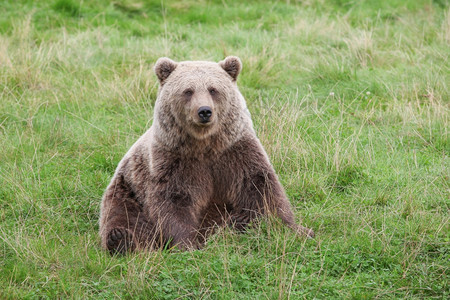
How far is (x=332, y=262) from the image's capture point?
4.39m

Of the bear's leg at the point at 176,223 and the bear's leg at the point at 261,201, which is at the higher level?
the bear's leg at the point at 261,201

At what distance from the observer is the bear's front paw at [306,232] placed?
15.7 feet

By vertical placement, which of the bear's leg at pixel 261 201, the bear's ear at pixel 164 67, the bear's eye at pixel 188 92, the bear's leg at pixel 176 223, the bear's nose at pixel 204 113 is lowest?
the bear's leg at pixel 176 223

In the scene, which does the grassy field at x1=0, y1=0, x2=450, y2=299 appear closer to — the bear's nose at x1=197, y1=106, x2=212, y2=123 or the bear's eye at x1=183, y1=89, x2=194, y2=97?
the bear's nose at x1=197, y1=106, x2=212, y2=123

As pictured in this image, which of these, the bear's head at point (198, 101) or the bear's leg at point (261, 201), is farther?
the bear's leg at point (261, 201)

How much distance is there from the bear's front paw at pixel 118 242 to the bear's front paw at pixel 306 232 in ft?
4.67

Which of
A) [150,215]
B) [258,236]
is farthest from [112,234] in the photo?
[258,236]

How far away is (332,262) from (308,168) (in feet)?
6.18

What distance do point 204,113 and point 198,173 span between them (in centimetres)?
60

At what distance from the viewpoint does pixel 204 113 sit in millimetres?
4664

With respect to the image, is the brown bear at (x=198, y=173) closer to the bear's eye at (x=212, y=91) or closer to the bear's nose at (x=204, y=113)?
the bear's eye at (x=212, y=91)

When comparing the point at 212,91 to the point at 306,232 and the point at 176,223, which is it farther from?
the point at 306,232

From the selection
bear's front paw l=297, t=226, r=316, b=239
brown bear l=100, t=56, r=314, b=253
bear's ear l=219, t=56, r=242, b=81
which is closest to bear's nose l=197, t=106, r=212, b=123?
brown bear l=100, t=56, r=314, b=253

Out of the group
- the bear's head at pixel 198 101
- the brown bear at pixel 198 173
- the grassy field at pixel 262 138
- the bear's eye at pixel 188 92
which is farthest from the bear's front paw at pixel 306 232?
the bear's eye at pixel 188 92
